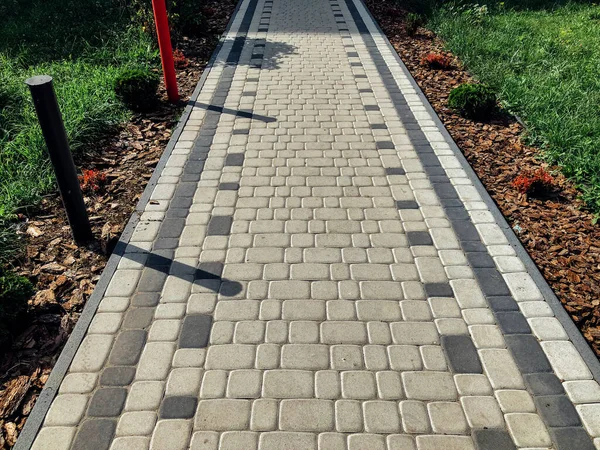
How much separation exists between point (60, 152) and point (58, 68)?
5144 mm

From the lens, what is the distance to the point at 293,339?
3682 millimetres

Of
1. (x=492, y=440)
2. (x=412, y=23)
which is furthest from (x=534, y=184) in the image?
(x=412, y=23)

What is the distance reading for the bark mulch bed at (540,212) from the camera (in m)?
4.19

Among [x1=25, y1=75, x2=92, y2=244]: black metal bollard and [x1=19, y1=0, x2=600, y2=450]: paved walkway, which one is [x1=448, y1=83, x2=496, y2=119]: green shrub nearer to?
[x1=19, y1=0, x2=600, y2=450]: paved walkway

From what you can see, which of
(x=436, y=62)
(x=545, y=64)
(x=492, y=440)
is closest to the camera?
(x=492, y=440)

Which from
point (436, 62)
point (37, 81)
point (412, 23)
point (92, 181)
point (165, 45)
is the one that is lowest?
point (92, 181)

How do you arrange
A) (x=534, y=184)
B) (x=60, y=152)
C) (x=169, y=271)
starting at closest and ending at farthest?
(x=60, y=152) < (x=169, y=271) < (x=534, y=184)

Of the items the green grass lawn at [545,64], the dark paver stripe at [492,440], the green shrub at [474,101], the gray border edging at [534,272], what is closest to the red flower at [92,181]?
the gray border edging at [534,272]

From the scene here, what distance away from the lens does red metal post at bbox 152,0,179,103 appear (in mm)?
6898

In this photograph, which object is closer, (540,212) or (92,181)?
(540,212)

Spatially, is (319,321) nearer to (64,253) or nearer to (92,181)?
(64,253)

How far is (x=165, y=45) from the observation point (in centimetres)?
721

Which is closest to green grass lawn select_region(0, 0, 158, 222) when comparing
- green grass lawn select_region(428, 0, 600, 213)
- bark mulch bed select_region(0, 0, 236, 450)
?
bark mulch bed select_region(0, 0, 236, 450)

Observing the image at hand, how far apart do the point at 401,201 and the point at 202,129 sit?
298cm
